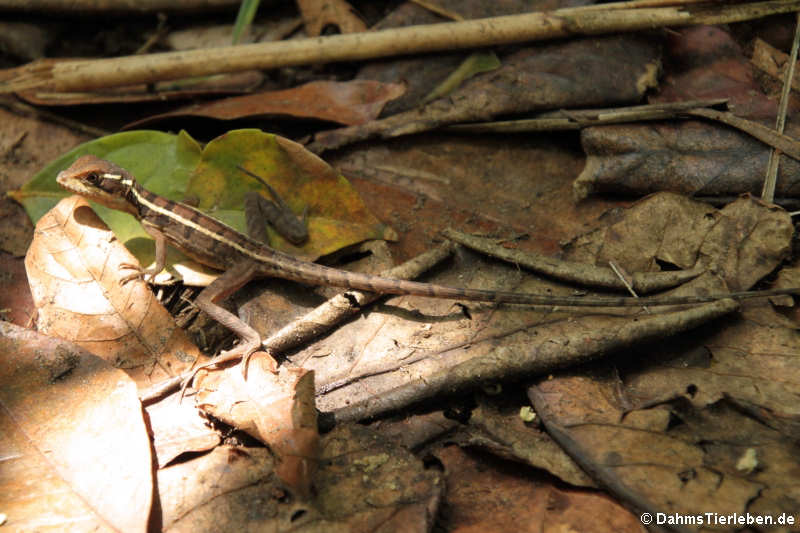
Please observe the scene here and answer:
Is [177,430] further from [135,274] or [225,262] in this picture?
[225,262]

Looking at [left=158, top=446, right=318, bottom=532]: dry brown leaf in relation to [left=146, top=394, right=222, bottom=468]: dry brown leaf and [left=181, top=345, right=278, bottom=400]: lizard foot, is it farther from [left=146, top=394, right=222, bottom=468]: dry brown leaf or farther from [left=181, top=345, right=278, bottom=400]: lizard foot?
[left=181, top=345, right=278, bottom=400]: lizard foot

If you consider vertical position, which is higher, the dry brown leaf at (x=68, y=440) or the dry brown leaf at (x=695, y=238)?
the dry brown leaf at (x=695, y=238)

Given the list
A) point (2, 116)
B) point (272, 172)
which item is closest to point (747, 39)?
point (272, 172)

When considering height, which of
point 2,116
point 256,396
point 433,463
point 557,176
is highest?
point 2,116

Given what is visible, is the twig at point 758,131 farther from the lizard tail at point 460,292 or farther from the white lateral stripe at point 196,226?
the white lateral stripe at point 196,226

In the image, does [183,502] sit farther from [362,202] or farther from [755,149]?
[755,149]

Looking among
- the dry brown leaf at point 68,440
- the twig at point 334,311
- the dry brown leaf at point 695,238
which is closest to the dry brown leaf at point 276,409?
the twig at point 334,311
